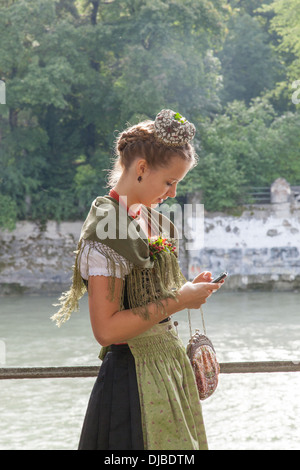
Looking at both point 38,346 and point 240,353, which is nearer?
point 240,353

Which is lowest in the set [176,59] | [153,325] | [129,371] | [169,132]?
[129,371]

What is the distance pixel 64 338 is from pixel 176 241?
10815 millimetres

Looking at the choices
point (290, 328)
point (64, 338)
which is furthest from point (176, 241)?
point (290, 328)

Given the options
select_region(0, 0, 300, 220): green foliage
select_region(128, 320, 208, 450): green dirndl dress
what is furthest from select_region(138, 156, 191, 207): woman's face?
select_region(0, 0, 300, 220): green foliage

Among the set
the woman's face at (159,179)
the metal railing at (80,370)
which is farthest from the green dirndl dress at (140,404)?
the metal railing at (80,370)

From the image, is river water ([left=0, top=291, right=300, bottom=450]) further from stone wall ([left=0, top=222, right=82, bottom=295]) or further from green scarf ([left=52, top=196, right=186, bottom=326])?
green scarf ([left=52, top=196, right=186, bottom=326])

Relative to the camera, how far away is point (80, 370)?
2.85 m

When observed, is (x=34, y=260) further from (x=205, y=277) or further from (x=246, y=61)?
(x=205, y=277)

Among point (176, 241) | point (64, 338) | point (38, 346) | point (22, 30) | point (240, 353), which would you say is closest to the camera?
point (176, 241)

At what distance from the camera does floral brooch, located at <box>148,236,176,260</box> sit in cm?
219

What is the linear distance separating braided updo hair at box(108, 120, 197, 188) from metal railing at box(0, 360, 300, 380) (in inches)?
39.1

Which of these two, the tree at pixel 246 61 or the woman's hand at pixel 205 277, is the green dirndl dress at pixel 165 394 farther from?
the tree at pixel 246 61
